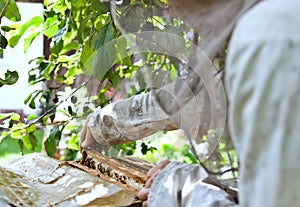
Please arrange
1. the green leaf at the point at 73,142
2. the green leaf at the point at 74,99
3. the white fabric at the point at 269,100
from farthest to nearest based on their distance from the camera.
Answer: the green leaf at the point at 73,142 < the green leaf at the point at 74,99 < the white fabric at the point at 269,100

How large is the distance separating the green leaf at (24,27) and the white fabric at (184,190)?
0.97 metres

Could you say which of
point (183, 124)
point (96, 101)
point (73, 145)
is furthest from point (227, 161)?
point (73, 145)

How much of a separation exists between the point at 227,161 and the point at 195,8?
0.83 ft

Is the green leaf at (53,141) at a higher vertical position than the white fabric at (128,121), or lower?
lower

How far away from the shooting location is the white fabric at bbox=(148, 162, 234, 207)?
0.79 metres

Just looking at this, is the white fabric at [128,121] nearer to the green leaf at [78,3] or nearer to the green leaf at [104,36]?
the green leaf at [104,36]

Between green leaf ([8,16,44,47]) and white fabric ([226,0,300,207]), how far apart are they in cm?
124

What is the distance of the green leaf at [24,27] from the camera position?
173 cm

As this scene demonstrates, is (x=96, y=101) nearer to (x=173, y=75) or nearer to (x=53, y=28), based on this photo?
(x=53, y=28)

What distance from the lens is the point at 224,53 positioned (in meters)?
0.79

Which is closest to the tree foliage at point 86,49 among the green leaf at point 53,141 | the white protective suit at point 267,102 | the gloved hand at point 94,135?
the green leaf at point 53,141

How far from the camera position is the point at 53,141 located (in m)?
1.72

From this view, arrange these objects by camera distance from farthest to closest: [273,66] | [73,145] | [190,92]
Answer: [73,145] → [190,92] → [273,66]

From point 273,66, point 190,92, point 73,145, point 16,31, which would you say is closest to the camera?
point 273,66
